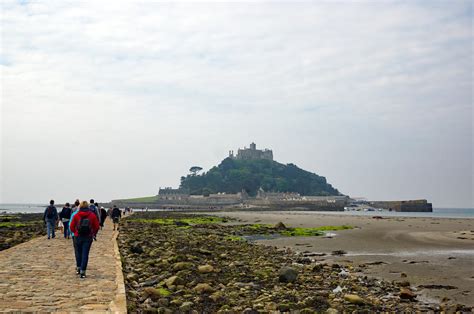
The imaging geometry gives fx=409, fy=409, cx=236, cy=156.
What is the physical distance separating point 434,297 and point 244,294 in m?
6.11

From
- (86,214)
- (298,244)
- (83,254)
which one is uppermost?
(86,214)

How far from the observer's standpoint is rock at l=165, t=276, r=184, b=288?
12.7m

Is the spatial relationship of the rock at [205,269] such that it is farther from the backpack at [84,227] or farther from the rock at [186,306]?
the backpack at [84,227]

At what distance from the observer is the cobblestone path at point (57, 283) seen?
8469 millimetres

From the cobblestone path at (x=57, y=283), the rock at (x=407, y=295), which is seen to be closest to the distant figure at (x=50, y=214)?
the cobblestone path at (x=57, y=283)

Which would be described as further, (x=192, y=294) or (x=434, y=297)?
(x=434, y=297)

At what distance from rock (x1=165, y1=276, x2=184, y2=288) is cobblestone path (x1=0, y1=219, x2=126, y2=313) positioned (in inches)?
59.5

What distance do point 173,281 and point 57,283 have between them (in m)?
3.47

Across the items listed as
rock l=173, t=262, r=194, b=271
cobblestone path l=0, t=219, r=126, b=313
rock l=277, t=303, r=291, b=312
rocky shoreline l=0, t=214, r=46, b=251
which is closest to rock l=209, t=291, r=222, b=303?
rock l=277, t=303, r=291, b=312

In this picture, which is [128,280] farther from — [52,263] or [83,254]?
[52,263]

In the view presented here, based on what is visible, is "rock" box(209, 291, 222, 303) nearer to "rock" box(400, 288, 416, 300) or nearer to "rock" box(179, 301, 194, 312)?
"rock" box(179, 301, 194, 312)

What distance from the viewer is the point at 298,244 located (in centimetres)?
2909

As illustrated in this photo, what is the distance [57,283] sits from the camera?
10.8 m

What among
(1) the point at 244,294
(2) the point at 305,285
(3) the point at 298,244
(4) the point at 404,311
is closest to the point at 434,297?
(4) the point at 404,311
